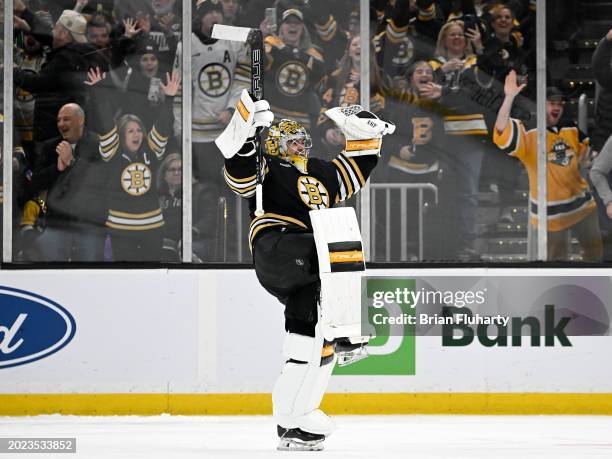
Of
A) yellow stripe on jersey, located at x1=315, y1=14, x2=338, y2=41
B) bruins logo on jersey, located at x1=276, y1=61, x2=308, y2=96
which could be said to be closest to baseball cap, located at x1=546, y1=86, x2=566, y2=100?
yellow stripe on jersey, located at x1=315, y1=14, x2=338, y2=41

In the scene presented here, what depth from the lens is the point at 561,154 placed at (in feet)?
21.4

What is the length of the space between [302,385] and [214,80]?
2.29m

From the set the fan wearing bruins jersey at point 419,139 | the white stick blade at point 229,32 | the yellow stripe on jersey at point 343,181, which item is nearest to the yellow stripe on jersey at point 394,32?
the fan wearing bruins jersey at point 419,139

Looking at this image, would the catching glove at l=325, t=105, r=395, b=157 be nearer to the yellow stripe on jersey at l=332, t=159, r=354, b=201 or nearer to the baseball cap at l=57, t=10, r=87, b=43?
the yellow stripe on jersey at l=332, t=159, r=354, b=201

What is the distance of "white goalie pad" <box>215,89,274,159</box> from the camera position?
180 inches

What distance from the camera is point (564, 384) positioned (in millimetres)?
6137

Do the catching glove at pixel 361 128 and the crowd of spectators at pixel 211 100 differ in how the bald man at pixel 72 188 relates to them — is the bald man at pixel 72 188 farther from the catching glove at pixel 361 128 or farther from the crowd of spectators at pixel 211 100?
the catching glove at pixel 361 128

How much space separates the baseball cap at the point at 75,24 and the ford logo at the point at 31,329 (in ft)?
4.37

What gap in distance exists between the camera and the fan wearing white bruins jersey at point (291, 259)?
15.3 feet

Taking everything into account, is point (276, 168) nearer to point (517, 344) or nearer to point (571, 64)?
point (517, 344)

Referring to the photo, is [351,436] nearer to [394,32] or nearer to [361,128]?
[361,128]

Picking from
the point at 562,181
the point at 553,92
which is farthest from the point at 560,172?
the point at 553,92

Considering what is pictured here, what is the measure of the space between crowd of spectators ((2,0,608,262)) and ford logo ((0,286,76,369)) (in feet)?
1.17

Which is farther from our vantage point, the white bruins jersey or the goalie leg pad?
the white bruins jersey
